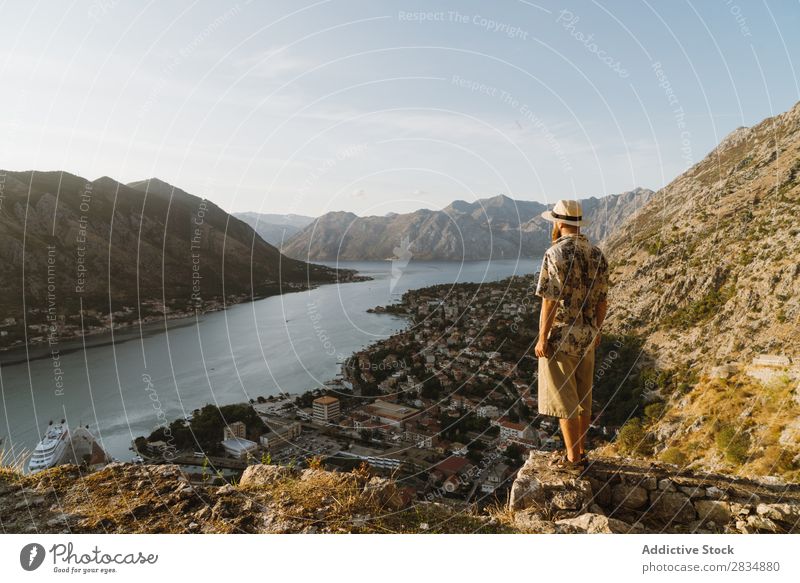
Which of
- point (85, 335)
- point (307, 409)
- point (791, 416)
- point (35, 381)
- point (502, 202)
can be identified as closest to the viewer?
point (791, 416)

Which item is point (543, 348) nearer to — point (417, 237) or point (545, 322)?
point (545, 322)

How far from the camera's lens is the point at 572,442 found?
3746mm

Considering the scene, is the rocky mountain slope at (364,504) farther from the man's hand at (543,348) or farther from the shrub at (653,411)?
the shrub at (653,411)

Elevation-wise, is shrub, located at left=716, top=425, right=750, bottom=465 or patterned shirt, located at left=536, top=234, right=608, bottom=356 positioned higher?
patterned shirt, located at left=536, top=234, right=608, bottom=356

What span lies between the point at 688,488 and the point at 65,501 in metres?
5.18

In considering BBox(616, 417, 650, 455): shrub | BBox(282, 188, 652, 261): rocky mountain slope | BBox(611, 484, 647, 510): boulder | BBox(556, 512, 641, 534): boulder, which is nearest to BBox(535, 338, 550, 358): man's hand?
BBox(556, 512, 641, 534): boulder

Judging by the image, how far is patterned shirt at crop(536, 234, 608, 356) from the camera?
132 inches

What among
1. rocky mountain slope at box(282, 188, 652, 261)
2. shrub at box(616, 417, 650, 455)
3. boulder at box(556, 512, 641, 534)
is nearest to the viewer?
boulder at box(556, 512, 641, 534)

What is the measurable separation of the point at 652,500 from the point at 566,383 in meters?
1.31

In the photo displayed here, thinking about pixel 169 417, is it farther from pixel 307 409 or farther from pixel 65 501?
pixel 65 501

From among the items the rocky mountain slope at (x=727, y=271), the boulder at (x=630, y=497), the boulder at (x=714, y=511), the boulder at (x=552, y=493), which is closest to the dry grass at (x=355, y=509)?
the boulder at (x=552, y=493)

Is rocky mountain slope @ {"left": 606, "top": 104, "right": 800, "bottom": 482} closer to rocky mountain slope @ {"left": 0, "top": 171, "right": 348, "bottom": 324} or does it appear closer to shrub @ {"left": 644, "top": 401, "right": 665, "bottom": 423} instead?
shrub @ {"left": 644, "top": 401, "right": 665, "bottom": 423}

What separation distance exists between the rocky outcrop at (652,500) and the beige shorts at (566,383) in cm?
62

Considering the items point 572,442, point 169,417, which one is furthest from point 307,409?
point 572,442
